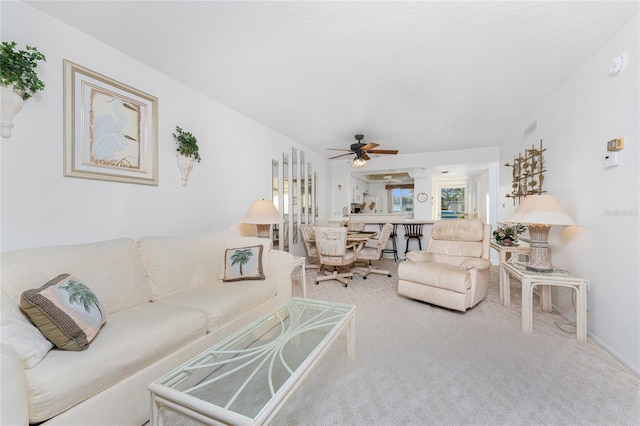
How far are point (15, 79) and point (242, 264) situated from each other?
192 centimetres

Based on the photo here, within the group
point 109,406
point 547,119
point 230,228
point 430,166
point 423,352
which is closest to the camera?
point 109,406

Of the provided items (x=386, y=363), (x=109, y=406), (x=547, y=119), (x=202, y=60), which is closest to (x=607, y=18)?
(x=547, y=119)

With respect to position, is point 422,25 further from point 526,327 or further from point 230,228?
point 230,228

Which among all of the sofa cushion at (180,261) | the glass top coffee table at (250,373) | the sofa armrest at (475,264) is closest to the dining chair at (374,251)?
the sofa armrest at (475,264)

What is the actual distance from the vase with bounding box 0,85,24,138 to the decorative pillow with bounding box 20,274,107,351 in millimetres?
1012

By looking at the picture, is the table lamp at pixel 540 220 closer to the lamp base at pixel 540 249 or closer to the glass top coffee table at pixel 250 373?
the lamp base at pixel 540 249

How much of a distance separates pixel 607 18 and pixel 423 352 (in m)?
2.71

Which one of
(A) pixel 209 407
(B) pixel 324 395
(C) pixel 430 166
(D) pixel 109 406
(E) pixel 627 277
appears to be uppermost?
(C) pixel 430 166

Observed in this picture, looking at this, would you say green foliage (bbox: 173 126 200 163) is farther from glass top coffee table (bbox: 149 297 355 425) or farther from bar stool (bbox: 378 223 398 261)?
bar stool (bbox: 378 223 398 261)

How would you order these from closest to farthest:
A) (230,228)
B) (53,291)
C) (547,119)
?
(53,291), (547,119), (230,228)

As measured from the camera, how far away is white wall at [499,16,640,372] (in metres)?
1.85

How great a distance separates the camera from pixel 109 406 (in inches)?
48.4

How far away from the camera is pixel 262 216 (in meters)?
3.31

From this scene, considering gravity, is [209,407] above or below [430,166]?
below
